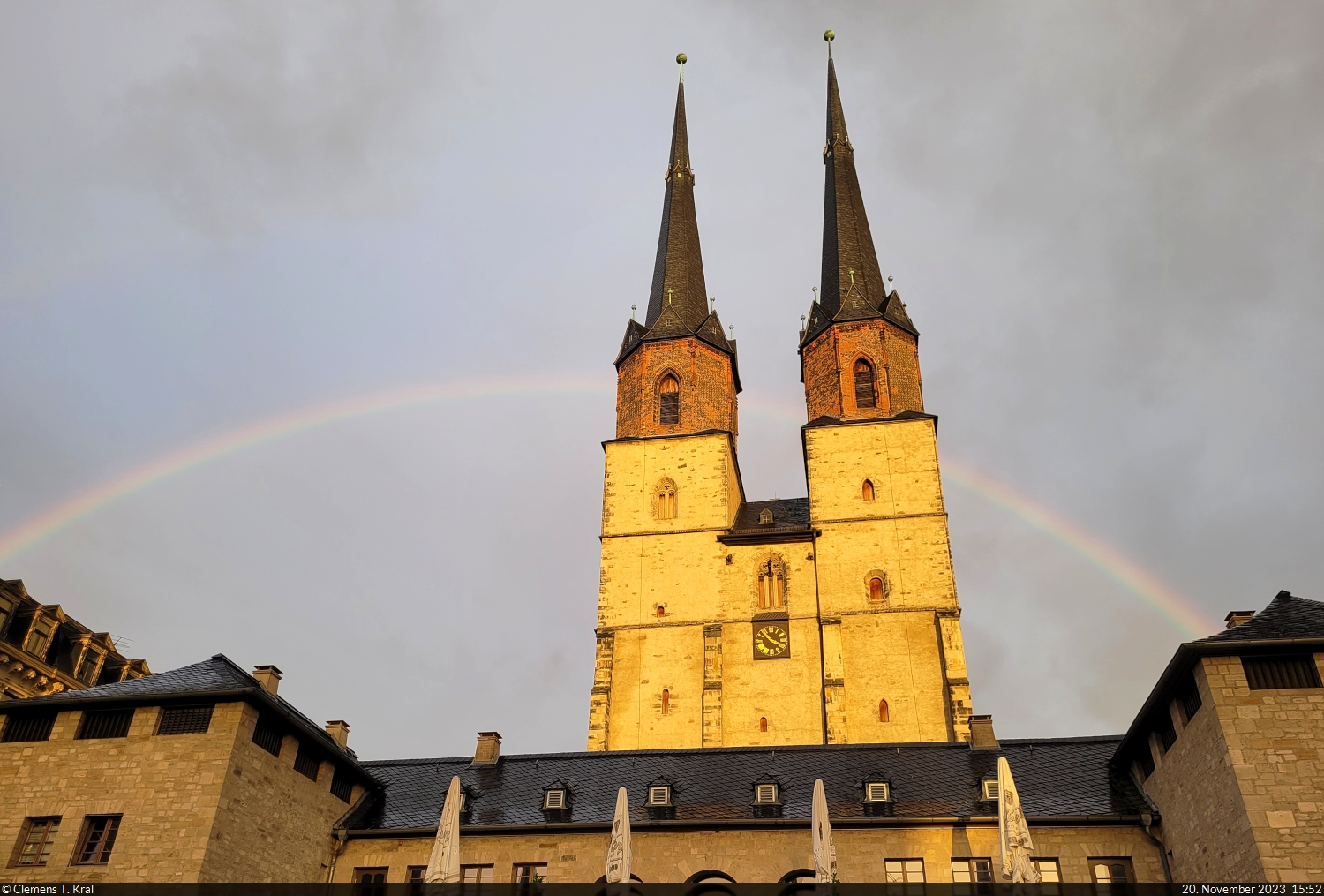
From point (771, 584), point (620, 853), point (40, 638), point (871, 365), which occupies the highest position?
point (871, 365)

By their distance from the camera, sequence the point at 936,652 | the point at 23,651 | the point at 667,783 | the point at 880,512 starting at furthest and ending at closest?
the point at 880,512 < the point at 936,652 < the point at 23,651 < the point at 667,783

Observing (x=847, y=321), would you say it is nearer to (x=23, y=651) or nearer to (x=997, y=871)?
(x=997, y=871)

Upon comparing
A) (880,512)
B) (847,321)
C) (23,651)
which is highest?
(847,321)

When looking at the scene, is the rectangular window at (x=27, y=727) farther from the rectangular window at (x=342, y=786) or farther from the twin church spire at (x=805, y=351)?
the twin church spire at (x=805, y=351)

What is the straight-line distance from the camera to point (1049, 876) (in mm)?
24703

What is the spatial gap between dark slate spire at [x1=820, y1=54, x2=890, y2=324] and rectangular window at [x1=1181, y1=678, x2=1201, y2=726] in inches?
1304

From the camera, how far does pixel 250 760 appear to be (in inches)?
995

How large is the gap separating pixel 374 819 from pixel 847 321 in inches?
1329

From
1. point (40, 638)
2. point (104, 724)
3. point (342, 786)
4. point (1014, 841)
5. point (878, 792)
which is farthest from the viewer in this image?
point (40, 638)

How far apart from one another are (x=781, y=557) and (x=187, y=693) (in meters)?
28.1

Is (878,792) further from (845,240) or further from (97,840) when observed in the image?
(845,240)

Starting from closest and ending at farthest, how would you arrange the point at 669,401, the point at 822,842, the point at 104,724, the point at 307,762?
the point at 822,842 < the point at 104,724 < the point at 307,762 < the point at 669,401

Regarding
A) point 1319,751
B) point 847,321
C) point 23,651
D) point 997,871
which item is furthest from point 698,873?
point 847,321

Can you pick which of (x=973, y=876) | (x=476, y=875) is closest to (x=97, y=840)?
(x=476, y=875)
